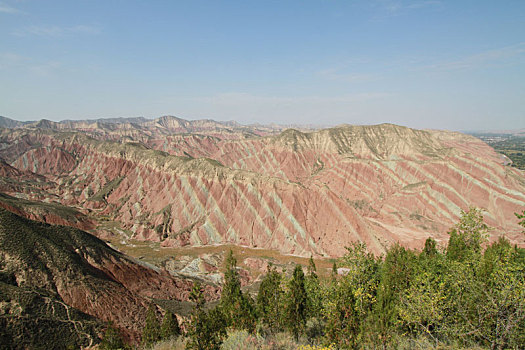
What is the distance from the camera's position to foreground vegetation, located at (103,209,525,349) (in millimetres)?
13586

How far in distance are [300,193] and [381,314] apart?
43.7m

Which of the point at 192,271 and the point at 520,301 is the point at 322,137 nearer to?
the point at 192,271

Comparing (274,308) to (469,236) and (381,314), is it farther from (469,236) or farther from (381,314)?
(469,236)

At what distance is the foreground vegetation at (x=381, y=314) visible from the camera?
13586 mm

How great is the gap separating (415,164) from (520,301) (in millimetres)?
83046

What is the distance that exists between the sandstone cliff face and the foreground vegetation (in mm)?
28621

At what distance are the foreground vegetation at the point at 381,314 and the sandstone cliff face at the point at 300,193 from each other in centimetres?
2862

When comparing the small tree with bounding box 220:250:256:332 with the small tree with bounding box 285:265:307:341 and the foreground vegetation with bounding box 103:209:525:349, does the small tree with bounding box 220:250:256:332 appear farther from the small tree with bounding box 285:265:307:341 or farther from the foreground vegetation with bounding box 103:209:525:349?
the small tree with bounding box 285:265:307:341

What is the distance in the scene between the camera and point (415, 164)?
284 feet

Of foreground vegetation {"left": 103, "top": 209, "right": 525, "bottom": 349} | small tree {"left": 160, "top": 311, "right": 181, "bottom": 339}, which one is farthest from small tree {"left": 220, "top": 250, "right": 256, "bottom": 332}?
small tree {"left": 160, "top": 311, "right": 181, "bottom": 339}

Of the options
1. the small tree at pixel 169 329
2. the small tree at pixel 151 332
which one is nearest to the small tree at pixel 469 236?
the small tree at pixel 169 329

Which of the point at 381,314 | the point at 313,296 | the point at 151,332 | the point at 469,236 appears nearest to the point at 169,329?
the point at 151,332

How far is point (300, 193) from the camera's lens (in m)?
59.6

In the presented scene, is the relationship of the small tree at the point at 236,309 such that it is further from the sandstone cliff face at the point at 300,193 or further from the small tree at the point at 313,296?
the sandstone cliff face at the point at 300,193
